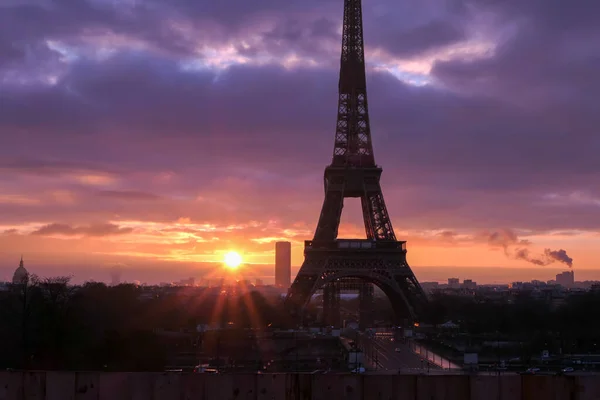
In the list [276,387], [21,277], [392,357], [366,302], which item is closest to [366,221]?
[366,302]

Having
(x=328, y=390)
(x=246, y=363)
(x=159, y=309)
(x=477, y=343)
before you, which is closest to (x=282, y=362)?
(x=246, y=363)

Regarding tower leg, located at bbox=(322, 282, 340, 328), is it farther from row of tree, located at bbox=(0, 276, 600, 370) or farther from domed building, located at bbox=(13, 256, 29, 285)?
domed building, located at bbox=(13, 256, 29, 285)

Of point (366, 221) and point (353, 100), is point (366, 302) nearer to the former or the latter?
point (366, 221)

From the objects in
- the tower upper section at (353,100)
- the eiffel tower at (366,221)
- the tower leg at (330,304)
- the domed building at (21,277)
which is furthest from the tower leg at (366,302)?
the domed building at (21,277)

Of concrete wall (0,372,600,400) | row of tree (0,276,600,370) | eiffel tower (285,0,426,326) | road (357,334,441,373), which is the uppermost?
eiffel tower (285,0,426,326)

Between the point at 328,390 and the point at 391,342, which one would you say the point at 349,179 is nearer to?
the point at 391,342

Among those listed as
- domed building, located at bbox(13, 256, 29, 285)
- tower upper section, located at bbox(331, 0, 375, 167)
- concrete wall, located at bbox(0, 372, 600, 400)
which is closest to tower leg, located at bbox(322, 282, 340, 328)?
tower upper section, located at bbox(331, 0, 375, 167)
